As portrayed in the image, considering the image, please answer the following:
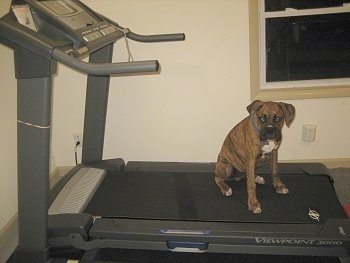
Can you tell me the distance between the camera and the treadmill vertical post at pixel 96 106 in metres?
1.96

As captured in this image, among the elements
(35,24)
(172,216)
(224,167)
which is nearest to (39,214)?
(172,216)

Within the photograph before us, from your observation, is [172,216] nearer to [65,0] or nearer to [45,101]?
[45,101]

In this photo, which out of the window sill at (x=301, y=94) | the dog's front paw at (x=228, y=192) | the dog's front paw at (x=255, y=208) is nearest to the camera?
the dog's front paw at (x=255, y=208)

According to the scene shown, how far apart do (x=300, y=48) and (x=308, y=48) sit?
65mm

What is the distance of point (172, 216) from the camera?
5.34ft

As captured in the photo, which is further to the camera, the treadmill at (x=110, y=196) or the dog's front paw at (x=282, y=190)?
the dog's front paw at (x=282, y=190)

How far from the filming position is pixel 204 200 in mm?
1752

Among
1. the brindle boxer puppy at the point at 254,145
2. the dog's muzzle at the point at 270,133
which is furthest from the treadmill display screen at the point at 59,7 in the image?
the dog's muzzle at the point at 270,133

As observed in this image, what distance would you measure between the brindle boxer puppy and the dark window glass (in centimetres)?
81

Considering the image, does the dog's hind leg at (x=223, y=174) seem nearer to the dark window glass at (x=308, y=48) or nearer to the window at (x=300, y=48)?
the window at (x=300, y=48)

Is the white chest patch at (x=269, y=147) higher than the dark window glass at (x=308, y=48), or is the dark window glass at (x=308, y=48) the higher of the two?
the dark window glass at (x=308, y=48)

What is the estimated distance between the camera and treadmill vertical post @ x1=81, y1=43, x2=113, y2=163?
6.43 ft

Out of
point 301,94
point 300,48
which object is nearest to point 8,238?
point 301,94

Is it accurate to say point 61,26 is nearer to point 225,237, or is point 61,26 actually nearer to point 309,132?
point 225,237
